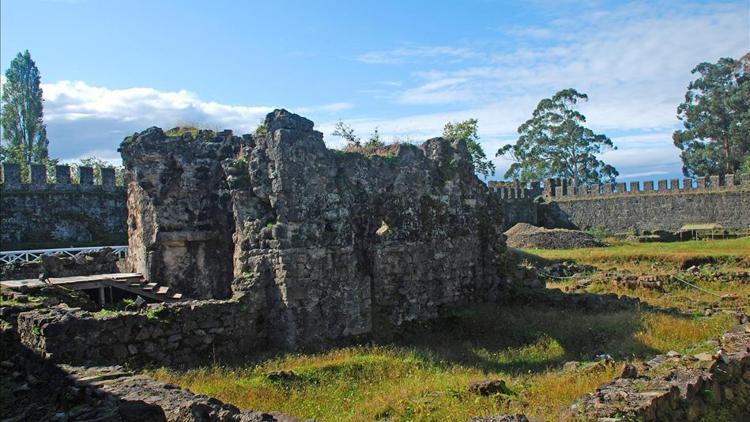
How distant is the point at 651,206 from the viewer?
4222cm

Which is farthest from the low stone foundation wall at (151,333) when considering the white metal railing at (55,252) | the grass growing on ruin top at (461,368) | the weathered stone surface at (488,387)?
the white metal railing at (55,252)

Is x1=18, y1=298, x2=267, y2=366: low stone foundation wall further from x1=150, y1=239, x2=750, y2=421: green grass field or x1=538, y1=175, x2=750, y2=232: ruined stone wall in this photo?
x1=538, y1=175, x2=750, y2=232: ruined stone wall

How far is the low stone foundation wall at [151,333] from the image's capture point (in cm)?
980

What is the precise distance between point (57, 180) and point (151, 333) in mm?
28776

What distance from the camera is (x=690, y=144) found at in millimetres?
56625

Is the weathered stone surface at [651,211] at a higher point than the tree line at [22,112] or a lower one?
lower

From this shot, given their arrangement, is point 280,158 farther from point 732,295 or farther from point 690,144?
point 690,144

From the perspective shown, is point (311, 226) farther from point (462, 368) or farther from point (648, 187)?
point (648, 187)

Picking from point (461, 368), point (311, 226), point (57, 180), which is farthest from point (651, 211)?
point (57, 180)

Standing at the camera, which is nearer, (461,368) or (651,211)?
(461,368)

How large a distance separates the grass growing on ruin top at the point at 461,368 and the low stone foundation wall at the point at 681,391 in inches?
22.7

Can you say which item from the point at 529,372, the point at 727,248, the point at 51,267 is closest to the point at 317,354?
the point at 529,372

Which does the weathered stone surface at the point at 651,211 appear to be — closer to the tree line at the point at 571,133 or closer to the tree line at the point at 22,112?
the tree line at the point at 571,133

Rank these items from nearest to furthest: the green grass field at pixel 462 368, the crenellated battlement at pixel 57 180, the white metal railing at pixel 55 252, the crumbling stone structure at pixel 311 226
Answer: the green grass field at pixel 462 368
the crumbling stone structure at pixel 311 226
the white metal railing at pixel 55 252
the crenellated battlement at pixel 57 180
